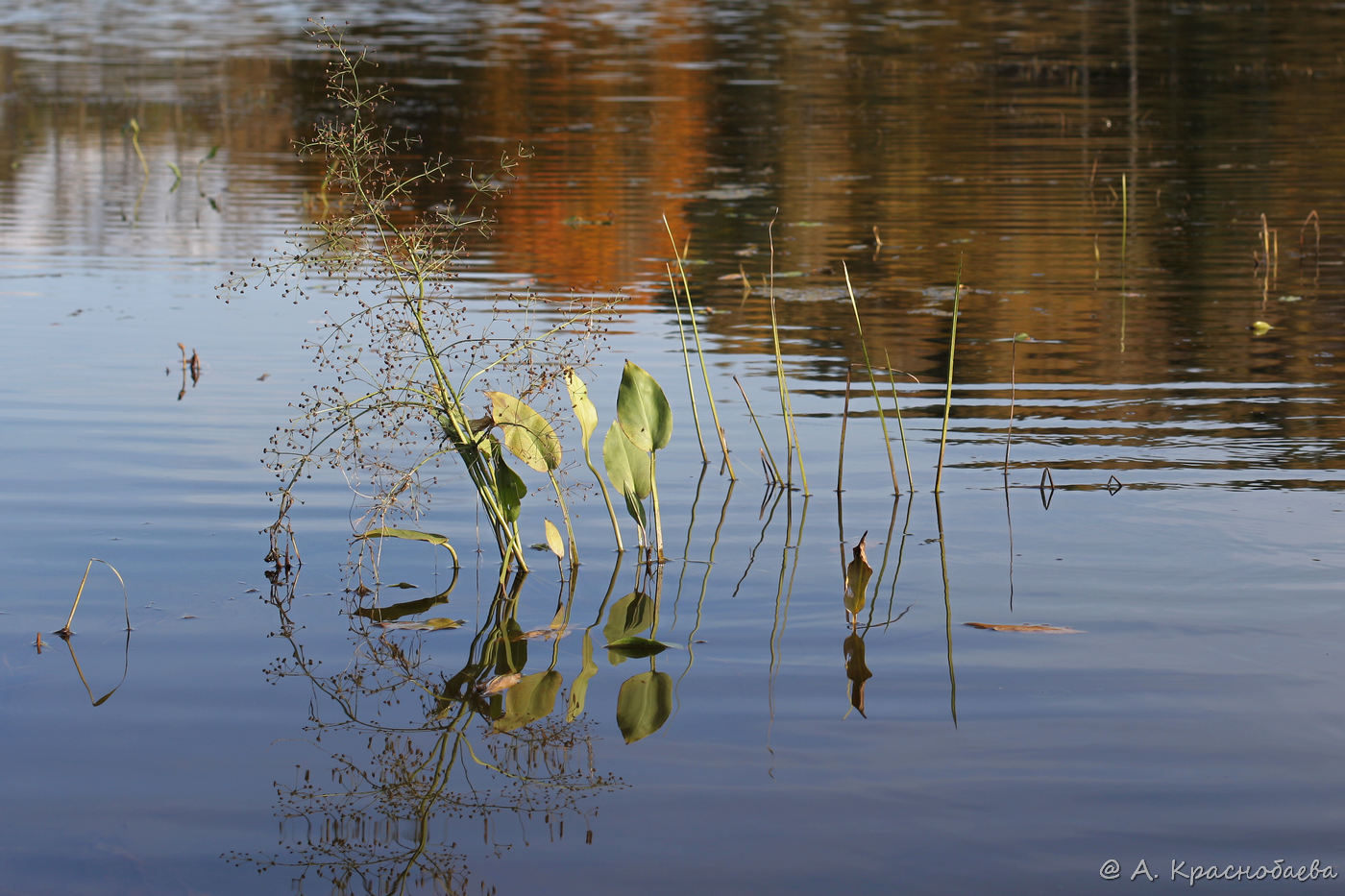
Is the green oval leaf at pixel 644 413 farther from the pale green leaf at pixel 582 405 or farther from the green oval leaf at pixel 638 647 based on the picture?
the green oval leaf at pixel 638 647

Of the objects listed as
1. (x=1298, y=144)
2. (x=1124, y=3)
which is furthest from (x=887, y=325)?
(x=1124, y=3)

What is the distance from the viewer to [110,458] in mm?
7566

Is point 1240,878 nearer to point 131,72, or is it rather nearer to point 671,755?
point 671,755

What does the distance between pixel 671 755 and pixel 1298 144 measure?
17.5 metres

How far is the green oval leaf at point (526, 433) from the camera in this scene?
5770mm

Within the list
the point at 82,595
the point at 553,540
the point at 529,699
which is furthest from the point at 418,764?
the point at 82,595

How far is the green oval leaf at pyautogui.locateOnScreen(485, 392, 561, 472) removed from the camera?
577 centimetres

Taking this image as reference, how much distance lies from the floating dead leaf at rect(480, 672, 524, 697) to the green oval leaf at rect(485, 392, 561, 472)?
110 cm

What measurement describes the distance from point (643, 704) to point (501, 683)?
1.59 feet

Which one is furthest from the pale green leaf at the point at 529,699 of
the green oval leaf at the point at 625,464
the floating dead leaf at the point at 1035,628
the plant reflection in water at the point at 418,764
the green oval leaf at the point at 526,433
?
the floating dead leaf at the point at 1035,628

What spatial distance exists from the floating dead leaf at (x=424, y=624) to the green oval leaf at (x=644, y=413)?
41.9 inches

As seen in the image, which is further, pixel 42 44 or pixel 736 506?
pixel 42 44

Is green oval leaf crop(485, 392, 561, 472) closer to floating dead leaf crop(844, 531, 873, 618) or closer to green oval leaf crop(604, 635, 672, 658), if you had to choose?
green oval leaf crop(604, 635, 672, 658)

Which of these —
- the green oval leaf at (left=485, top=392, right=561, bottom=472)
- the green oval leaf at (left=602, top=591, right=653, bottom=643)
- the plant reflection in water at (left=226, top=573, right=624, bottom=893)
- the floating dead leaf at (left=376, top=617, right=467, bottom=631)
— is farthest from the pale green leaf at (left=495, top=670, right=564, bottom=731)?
the green oval leaf at (left=485, top=392, right=561, bottom=472)
